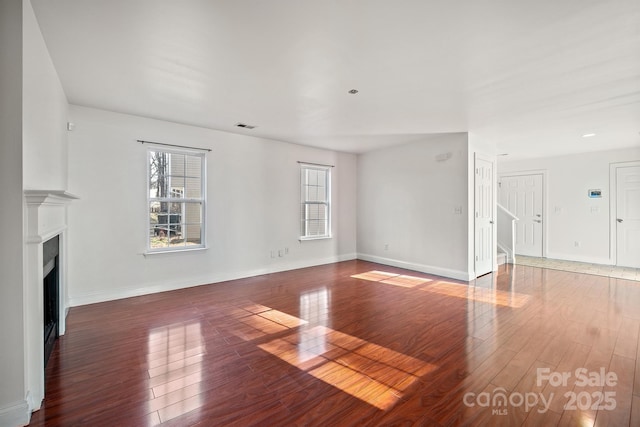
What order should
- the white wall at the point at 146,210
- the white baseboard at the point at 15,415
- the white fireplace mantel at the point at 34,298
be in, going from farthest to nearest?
the white wall at the point at 146,210 < the white fireplace mantel at the point at 34,298 < the white baseboard at the point at 15,415

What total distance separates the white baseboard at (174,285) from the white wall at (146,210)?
0.01m

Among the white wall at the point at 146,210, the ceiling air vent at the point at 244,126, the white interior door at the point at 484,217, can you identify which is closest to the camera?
the white wall at the point at 146,210

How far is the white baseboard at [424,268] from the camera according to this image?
16.0ft

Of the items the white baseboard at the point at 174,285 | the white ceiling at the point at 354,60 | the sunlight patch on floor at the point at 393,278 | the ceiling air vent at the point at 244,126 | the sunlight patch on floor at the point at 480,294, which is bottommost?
the sunlight patch on floor at the point at 480,294

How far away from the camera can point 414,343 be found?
8.67 feet

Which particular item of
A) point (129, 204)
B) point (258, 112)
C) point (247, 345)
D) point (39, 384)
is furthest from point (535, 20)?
point (129, 204)

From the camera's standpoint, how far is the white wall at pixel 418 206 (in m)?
4.95

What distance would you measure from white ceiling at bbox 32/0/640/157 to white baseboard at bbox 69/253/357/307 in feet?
7.94

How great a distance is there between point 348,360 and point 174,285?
124 inches

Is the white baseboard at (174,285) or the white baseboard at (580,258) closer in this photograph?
the white baseboard at (174,285)

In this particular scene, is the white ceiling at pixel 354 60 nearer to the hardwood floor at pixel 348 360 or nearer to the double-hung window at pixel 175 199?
the double-hung window at pixel 175 199

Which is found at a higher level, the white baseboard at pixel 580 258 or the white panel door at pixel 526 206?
the white panel door at pixel 526 206

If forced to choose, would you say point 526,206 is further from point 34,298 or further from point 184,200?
point 34,298

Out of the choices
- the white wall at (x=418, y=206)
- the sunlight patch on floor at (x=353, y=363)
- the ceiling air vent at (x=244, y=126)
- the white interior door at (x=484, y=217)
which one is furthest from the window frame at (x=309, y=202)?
the sunlight patch on floor at (x=353, y=363)
